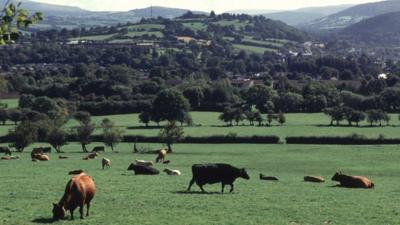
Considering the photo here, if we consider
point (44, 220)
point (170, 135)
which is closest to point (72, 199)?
point (44, 220)

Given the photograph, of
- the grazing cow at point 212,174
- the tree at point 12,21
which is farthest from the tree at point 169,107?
the tree at point 12,21

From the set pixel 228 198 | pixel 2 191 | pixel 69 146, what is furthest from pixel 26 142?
pixel 228 198

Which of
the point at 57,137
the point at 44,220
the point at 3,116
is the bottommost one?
the point at 3,116

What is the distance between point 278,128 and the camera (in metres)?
92.1

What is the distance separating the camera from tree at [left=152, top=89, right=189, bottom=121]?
98312 millimetres

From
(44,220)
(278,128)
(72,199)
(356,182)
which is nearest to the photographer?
(44,220)

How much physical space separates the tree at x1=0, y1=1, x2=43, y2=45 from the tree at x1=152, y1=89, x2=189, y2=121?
291 ft

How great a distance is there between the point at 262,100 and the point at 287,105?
195 inches

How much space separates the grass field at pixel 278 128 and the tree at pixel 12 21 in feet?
243

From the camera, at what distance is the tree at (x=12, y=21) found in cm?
873

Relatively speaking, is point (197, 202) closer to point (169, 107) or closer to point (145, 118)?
point (145, 118)

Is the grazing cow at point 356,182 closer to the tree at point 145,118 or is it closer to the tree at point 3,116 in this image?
the tree at point 145,118

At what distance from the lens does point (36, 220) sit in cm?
1794

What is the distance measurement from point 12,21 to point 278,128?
8455 cm
